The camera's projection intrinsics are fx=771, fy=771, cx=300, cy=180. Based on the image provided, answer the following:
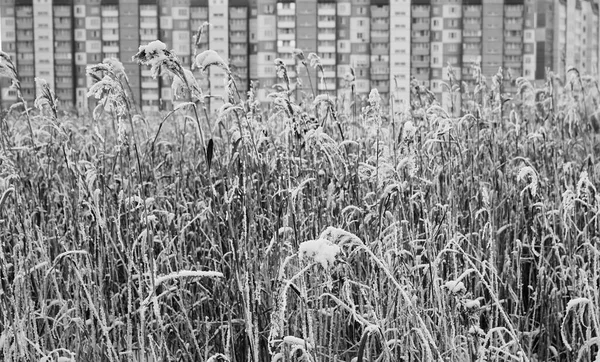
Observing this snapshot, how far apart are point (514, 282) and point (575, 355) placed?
1.34ft

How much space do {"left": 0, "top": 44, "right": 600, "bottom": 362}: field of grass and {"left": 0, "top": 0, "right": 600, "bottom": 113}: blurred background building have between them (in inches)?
1558

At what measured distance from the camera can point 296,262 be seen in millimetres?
2131

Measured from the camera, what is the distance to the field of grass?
1.74m

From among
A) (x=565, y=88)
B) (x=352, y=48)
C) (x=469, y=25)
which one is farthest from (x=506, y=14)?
(x=565, y=88)

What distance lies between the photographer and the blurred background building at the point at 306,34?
139ft

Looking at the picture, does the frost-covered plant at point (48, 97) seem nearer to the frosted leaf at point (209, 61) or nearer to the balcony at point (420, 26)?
the frosted leaf at point (209, 61)

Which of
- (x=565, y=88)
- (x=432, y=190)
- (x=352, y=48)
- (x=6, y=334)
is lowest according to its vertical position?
(x=6, y=334)

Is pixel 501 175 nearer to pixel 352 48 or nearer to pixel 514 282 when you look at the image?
pixel 514 282

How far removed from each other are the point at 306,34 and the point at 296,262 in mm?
40771

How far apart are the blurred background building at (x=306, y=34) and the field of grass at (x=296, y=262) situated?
39562 millimetres

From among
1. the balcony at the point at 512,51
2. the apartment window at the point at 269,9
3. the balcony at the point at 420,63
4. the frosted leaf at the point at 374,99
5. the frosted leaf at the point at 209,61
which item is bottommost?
the frosted leaf at the point at 374,99

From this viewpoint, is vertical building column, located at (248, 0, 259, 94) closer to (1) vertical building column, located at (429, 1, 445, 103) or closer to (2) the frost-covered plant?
(1) vertical building column, located at (429, 1, 445, 103)

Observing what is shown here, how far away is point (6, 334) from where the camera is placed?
1.96m

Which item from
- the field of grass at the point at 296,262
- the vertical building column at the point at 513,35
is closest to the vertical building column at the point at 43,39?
the vertical building column at the point at 513,35
